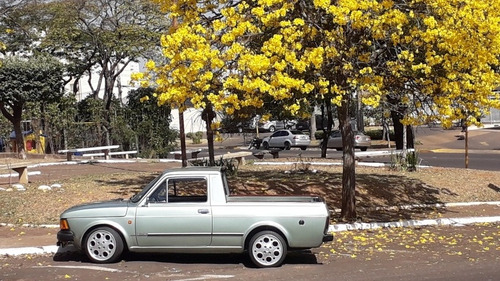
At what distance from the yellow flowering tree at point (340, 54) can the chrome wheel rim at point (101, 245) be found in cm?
273

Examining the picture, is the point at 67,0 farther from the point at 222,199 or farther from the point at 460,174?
the point at 222,199

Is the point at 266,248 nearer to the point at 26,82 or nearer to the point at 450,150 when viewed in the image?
the point at 26,82

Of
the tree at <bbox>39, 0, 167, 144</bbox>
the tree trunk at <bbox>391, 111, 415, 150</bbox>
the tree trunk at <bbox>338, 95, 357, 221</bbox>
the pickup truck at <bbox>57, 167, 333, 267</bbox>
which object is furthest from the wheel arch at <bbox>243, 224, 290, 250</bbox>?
the tree at <bbox>39, 0, 167, 144</bbox>

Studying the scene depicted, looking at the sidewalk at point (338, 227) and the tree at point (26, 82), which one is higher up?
the tree at point (26, 82)

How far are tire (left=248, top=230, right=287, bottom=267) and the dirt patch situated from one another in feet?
15.6

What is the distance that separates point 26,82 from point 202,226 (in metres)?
20.9

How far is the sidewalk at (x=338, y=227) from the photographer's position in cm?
997

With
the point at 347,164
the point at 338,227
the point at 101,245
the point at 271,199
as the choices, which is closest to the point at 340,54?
the point at 347,164

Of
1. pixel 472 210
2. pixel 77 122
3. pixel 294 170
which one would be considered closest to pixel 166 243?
pixel 472 210

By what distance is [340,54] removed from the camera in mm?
11305

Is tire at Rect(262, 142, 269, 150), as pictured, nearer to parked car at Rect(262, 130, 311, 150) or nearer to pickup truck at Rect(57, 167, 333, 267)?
parked car at Rect(262, 130, 311, 150)

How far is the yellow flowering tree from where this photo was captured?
34.3 feet

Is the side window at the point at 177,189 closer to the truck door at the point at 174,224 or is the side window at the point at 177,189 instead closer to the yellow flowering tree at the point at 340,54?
the truck door at the point at 174,224

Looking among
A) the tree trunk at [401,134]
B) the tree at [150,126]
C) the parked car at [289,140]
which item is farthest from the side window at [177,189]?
the parked car at [289,140]
